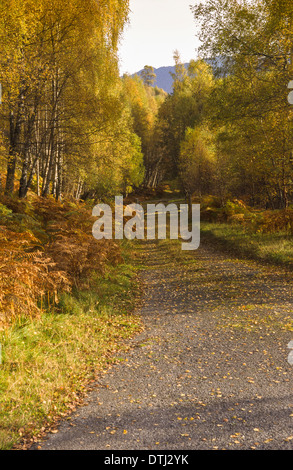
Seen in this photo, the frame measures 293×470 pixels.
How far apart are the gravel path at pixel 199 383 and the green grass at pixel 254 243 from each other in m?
3.08

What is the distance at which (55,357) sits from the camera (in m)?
4.82

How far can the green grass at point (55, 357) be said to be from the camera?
359 cm

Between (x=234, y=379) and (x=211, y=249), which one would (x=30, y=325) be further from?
(x=211, y=249)

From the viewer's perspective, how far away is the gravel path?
3229mm

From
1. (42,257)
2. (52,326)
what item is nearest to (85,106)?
(42,257)

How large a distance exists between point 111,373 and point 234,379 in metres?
1.65

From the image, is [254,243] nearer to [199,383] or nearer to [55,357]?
[199,383]

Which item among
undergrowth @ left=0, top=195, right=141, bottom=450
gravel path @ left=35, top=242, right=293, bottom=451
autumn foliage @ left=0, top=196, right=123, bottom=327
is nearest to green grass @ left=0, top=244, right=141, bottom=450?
undergrowth @ left=0, top=195, right=141, bottom=450

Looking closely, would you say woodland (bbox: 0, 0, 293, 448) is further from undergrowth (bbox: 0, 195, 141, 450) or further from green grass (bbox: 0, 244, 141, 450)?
green grass (bbox: 0, 244, 141, 450)

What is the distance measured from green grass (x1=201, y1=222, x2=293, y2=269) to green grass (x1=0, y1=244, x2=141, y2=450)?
576 cm

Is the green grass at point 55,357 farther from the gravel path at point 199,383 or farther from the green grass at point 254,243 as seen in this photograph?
the green grass at point 254,243

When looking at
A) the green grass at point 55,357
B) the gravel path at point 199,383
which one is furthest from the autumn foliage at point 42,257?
the gravel path at point 199,383

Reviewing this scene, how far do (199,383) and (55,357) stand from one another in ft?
6.59

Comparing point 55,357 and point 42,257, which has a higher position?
point 42,257
